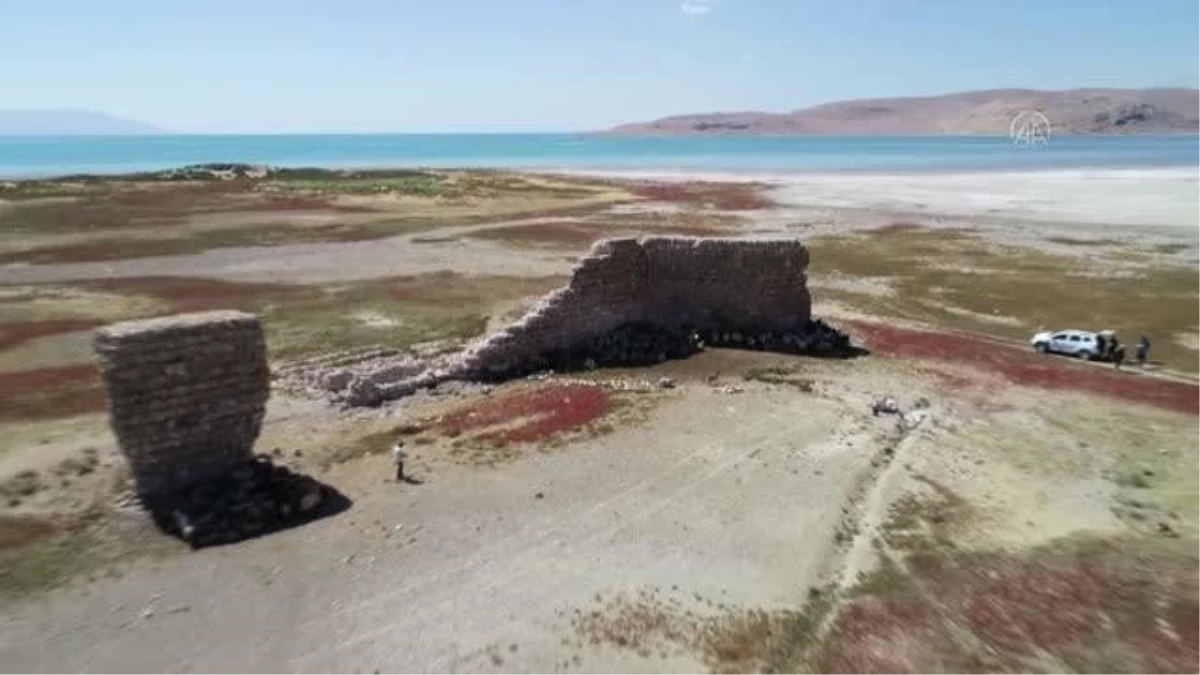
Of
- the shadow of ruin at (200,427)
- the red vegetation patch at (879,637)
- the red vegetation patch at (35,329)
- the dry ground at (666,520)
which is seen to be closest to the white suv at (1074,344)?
the dry ground at (666,520)

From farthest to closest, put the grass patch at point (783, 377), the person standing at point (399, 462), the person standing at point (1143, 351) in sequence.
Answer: the person standing at point (1143, 351) < the grass patch at point (783, 377) < the person standing at point (399, 462)

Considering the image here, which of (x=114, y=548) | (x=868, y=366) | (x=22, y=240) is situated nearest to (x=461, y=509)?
(x=114, y=548)

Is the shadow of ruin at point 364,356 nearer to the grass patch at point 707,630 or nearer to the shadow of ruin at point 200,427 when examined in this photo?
the shadow of ruin at point 200,427

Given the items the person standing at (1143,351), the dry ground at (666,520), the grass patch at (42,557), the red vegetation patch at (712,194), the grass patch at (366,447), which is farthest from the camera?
the red vegetation patch at (712,194)

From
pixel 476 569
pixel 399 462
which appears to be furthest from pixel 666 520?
pixel 399 462

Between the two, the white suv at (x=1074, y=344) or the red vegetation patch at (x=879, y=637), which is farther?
the white suv at (x=1074, y=344)

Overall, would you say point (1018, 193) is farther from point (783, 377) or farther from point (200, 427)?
point (200, 427)

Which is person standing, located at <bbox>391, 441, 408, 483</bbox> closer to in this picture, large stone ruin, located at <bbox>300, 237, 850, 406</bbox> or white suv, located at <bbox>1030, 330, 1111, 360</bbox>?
large stone ruin, located at <bbox>300, 237, 850, 406</bbox>
